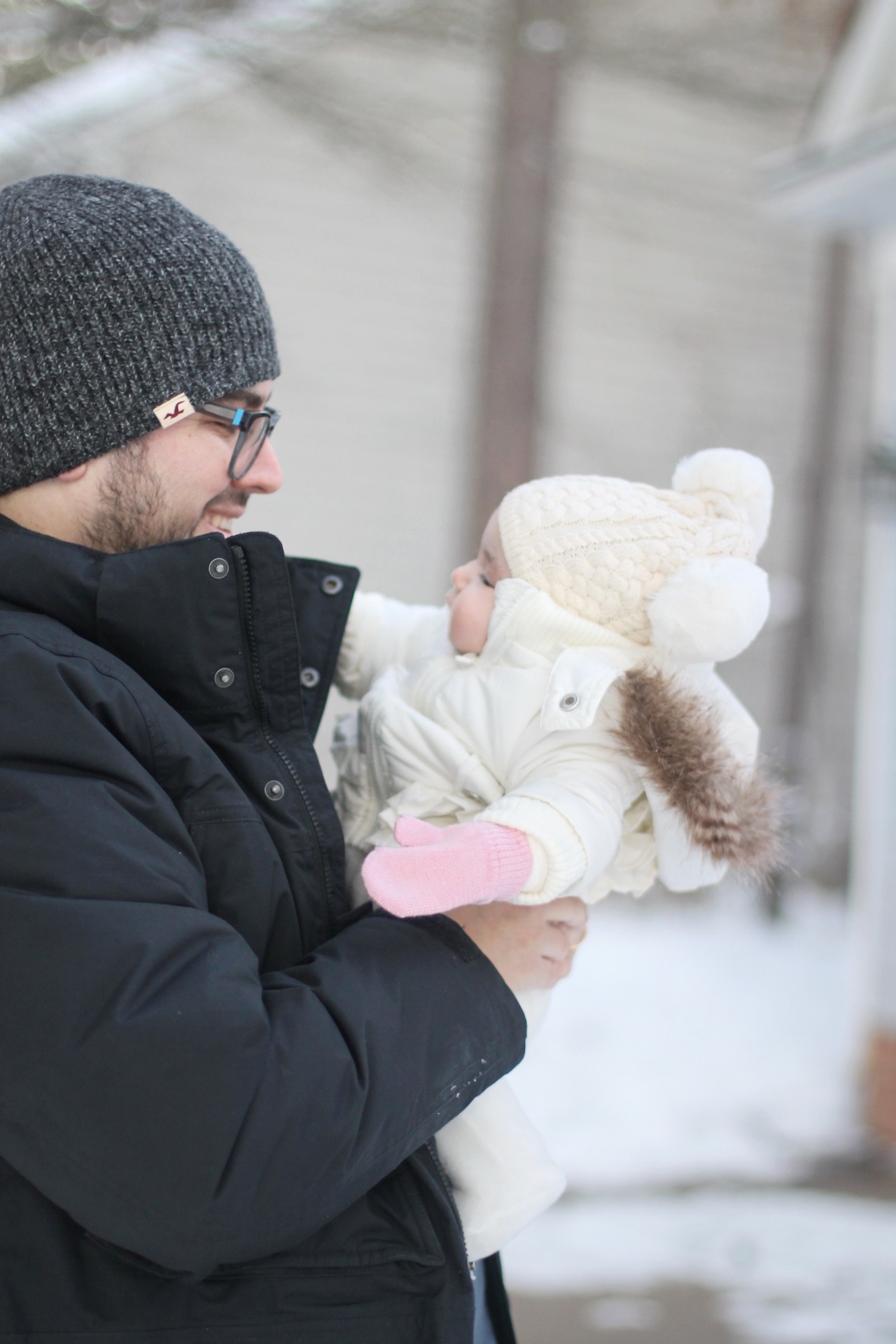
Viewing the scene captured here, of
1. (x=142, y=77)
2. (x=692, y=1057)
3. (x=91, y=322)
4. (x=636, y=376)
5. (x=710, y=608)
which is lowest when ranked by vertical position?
(x=692, y=1057)

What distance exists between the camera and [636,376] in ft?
26.2

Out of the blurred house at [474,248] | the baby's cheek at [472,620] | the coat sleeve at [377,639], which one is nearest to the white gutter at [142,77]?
the blurred house at [474,248]

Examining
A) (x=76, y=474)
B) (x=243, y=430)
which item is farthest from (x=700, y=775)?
(x=76, y=474)

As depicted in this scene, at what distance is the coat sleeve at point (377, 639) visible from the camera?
197 cm

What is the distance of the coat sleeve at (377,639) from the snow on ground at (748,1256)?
9.76ft

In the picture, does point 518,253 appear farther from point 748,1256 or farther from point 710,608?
point 710,608

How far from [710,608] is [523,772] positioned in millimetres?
338

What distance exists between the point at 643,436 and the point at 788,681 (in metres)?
2.23

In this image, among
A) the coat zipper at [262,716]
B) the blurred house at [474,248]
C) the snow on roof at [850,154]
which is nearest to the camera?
the coat zipper at [262,716]

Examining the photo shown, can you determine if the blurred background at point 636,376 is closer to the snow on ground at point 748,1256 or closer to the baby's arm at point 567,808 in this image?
→ the snow on ground at point 748,1256

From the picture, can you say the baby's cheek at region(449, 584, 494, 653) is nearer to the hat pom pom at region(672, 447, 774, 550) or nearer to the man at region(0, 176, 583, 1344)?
the man at region(0, 176, 583, 1344)

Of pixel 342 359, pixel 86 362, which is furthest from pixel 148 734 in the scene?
pixel 342 359

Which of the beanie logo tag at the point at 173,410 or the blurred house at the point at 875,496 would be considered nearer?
the beanie logo tag at the point at 173,410

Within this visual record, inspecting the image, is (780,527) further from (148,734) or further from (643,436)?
(148,734)
